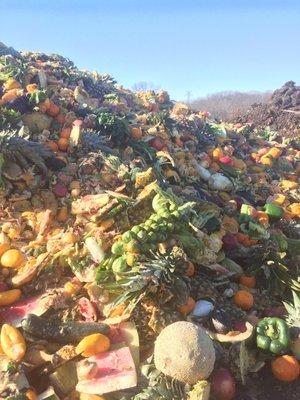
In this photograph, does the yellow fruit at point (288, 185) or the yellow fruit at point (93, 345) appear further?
the yellow fruit at point (288, 185)

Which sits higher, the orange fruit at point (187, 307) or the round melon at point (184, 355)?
the round melon at point (184, 355)

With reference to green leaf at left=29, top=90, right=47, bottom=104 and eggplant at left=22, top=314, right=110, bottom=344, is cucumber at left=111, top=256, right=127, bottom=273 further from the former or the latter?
green leaf at left=29, top=90, right=47, bottom=104

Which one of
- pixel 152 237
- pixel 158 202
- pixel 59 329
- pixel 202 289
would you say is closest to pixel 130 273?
pixel 152 237

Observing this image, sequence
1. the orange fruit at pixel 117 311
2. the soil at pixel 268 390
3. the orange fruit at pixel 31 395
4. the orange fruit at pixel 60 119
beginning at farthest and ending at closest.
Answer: the orange fruit at pixel 60 119 < the orange fruit at pixel 117 311 < the soil at pixel 268 390 < the orange fruit at pixel 31 395

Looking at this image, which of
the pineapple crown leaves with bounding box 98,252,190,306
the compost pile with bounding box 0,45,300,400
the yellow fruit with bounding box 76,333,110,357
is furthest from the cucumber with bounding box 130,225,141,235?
the yellow fruit with bounding box 76,333,110,357

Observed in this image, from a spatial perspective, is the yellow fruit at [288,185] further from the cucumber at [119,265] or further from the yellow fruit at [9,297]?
the yellow fruit at [9,297]

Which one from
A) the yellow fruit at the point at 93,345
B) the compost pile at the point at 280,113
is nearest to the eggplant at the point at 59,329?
the yellow fruit at the point at 93,345

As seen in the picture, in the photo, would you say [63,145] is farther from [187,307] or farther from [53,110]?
[187,307]
